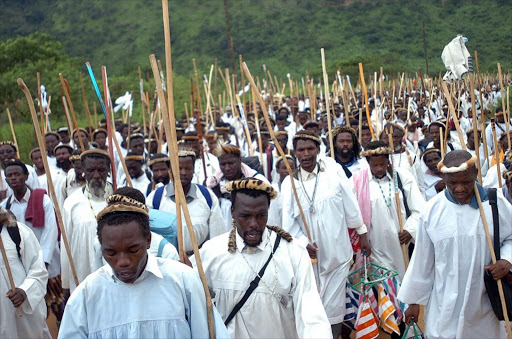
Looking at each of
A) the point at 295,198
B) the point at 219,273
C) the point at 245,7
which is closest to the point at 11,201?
the point at 295,198

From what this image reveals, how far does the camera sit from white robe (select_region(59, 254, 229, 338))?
9.21 ft

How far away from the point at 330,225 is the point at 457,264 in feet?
4.46

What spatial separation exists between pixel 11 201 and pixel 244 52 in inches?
1784

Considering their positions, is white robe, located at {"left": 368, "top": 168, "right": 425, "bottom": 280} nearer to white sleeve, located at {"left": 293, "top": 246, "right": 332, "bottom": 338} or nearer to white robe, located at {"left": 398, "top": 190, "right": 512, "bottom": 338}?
white robe, located at {"left": 398, "top": 190, "right": 512, "bottom": 338}

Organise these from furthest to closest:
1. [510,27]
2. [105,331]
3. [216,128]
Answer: [510,27], [216,128], [105,331]

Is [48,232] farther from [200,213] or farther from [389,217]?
[389,217]

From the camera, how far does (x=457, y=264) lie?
14.3 feet

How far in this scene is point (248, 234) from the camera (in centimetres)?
366

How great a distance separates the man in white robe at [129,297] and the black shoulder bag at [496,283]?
7.33ft

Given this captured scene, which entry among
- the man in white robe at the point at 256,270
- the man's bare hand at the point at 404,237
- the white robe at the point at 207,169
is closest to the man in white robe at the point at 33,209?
the white robe at the point at 207,169

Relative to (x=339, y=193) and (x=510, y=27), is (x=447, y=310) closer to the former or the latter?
(x=339, y=193)

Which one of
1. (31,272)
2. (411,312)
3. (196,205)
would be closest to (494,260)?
(411,312)

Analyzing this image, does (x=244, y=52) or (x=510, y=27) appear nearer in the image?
(x=510, y=27)

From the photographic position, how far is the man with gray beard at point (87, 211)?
5309mm
